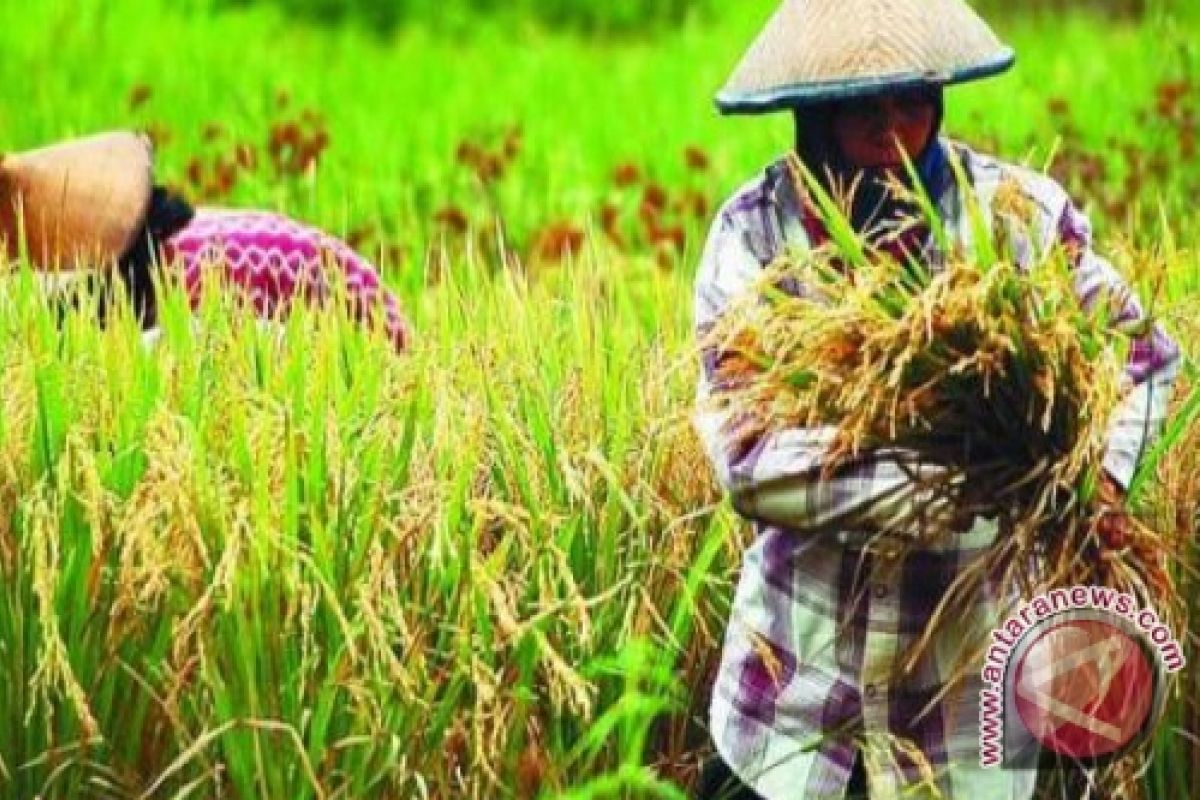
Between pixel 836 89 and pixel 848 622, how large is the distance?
435mm

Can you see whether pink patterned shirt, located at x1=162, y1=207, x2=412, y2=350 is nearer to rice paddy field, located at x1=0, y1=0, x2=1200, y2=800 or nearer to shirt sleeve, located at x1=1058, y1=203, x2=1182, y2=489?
rice paddy field, located at x1=0, y1=0, x2=1200, y2=800

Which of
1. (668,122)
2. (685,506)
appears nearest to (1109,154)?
(668,122)

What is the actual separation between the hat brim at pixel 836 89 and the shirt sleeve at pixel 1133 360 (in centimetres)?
16

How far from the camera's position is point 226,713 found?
2.85m

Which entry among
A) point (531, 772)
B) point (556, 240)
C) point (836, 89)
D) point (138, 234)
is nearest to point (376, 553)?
point (531, 772)

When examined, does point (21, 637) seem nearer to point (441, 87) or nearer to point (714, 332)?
point (714, 332)

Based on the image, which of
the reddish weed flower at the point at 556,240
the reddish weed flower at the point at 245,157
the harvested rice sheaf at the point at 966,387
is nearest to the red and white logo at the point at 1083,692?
the harvested rice sheaf at the point at 966,387

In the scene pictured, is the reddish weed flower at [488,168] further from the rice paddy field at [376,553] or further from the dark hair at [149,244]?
the rice paddy field at [376,553]

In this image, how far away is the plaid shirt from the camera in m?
2.72

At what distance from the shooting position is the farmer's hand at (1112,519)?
2607 millimetres

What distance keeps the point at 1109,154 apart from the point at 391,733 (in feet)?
12.8

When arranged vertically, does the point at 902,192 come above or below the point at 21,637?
above

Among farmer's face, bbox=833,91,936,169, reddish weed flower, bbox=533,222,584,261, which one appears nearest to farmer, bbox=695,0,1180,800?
farmer's face, bbox=833,91,936,169

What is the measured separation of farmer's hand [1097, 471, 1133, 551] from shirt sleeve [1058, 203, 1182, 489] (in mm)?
51
